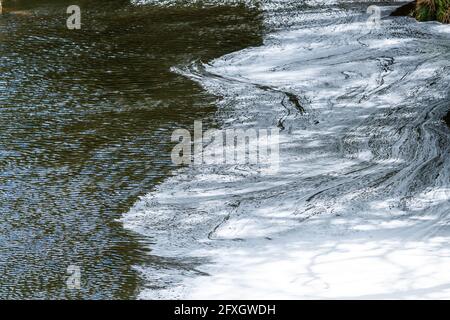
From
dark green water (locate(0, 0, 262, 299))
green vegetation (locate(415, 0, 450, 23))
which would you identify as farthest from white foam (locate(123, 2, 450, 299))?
green vegetation (locate(415, 0, 450, 23))

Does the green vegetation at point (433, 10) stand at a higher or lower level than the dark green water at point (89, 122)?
higher

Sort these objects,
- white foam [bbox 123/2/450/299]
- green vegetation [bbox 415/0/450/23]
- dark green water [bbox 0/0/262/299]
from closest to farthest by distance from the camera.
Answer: white foam [bbox 123/2/450/299] → dark green water [bbox 0/0/262/299] → green vegetation [bbox 415/0/450/23]

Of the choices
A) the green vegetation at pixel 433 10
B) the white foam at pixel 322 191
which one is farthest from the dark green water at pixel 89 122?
the green vegetation at pixel 433 10

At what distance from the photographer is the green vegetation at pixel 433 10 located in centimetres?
724

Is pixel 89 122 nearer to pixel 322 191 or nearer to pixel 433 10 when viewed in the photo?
pixel 322 191

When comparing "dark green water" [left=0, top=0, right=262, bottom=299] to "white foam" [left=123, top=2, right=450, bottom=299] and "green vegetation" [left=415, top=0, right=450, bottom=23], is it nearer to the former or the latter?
"white foam" [left=123, top=2, right=450, bottom=299]

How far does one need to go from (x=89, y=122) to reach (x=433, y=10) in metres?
3.37

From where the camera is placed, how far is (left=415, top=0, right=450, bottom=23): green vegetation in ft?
23.7

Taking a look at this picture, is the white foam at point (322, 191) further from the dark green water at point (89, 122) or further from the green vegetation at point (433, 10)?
the green vegetation at point (433, 10)

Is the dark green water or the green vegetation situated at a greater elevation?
the green vegetation

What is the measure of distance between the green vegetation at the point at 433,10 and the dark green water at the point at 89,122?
4.63 ft

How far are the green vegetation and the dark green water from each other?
55.6 inches
